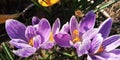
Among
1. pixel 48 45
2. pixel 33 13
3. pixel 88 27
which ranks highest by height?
pixel 33 13

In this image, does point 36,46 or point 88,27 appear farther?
point 88,27

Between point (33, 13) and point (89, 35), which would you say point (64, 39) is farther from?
point (33, 13)

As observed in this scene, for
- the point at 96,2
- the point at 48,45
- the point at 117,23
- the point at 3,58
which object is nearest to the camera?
the point at 48,45

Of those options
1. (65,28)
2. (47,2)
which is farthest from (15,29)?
(47,2)

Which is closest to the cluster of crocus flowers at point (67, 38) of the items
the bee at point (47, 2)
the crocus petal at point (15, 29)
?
the crocus petal at point (15, 29)

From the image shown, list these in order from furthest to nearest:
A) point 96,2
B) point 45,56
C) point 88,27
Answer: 1. point 96,2
2. point 45,56
3. point 88,27

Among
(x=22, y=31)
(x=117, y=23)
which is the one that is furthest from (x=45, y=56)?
(x=117, y=23)

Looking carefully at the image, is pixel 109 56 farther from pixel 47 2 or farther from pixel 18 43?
pixel 47 2

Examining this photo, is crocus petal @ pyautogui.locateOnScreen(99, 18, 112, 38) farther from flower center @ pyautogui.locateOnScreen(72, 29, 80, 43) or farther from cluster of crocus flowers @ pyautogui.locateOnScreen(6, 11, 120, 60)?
flower center @ pyautogui.locateOnScreen(72, 29, 80, 43)
